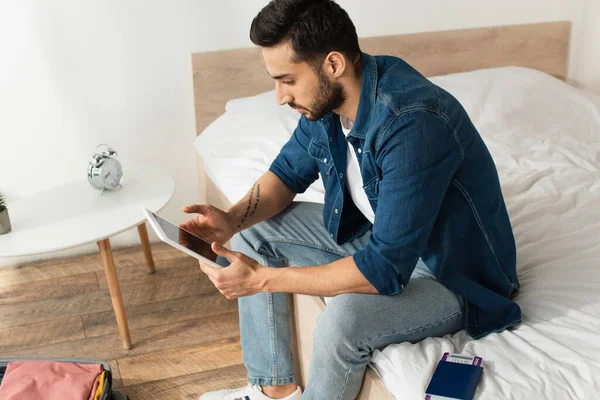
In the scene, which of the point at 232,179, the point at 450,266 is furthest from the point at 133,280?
the point at 450,266

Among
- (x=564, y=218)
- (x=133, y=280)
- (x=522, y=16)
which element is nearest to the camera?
(x=564, y=218)

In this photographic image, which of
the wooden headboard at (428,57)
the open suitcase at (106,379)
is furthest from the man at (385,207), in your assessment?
the wooden headboard at (428,57)

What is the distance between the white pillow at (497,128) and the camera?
2143mm

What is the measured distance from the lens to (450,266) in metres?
1.40

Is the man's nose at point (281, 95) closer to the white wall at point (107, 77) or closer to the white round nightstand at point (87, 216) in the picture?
the white round nightstand at point (87, 216)

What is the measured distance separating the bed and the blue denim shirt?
0.11m

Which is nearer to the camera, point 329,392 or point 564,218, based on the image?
point 329,392

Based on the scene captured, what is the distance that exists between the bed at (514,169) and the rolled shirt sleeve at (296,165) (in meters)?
0.28

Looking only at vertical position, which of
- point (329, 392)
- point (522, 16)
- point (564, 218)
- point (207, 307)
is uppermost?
point (522, 16)

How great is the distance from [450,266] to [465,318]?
0.11 meters

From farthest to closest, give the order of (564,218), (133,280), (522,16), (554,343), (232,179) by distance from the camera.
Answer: (522,16) < (133,280) < (232,179) < (564,218) < (554,343)

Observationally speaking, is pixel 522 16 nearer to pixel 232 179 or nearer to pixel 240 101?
pixel 240 101

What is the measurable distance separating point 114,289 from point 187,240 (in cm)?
65

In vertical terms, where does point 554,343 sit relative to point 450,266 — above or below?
below
